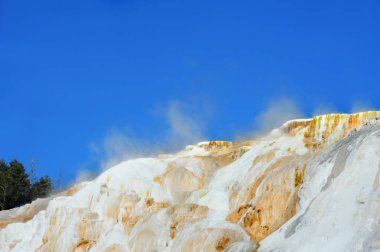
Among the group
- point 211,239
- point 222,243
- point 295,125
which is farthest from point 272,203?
point 295,125

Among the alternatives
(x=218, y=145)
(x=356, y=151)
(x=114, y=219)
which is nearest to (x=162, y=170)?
(x=114, y=219)

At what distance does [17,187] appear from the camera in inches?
2180

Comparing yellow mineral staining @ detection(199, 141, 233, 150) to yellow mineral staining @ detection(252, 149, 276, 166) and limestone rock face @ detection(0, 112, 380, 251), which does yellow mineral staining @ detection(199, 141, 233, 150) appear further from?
yellow mineral staining @ detection(252, 149, 276, 166)

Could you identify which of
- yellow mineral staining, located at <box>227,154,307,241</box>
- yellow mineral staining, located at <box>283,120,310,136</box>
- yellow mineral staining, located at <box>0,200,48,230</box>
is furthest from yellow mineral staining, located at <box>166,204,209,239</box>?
yellow mineral staining, located at <box>0,200,48,230</box>

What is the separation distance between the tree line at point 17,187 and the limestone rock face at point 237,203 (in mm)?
16804

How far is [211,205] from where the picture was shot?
27.4 meters

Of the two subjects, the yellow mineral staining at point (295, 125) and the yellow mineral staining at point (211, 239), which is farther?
the yellow mineral staining at point (295, 125)

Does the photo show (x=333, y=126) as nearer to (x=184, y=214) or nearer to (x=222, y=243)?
(x=184, y=214)

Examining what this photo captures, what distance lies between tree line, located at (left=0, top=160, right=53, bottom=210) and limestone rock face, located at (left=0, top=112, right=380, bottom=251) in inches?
662

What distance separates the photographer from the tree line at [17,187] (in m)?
54.2

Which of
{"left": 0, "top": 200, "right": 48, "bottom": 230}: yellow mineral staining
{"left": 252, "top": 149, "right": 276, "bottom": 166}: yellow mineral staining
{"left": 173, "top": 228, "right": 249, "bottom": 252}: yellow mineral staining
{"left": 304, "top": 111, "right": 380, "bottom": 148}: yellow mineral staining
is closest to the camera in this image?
{"left": 173, "top": 228, "right": 249, "bottom": 252}: yellow mineral staining

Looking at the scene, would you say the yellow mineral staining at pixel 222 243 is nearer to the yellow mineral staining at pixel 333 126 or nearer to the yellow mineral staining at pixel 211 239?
the yellow mineral staining at pixel 211 239

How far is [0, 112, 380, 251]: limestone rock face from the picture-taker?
666 inches

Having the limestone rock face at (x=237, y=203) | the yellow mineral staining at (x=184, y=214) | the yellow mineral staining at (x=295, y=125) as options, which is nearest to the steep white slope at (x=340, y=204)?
the limestone rock face at (x=237, y=203)
